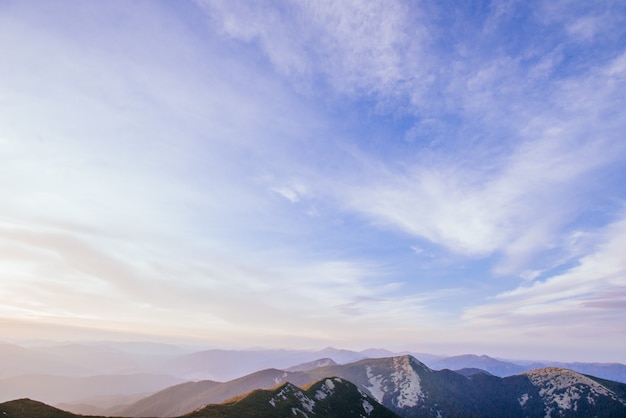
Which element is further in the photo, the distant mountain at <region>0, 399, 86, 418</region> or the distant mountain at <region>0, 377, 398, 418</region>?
the distant mountain at <region>0, 377, 398, 418</region>

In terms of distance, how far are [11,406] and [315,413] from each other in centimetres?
14358

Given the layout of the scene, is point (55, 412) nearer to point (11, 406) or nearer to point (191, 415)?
point (11, 406)

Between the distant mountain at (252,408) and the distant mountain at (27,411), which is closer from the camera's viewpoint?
the distant mountain at (27,411)

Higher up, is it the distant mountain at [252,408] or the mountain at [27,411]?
the mountain at [27,411]

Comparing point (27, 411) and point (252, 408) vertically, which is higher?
point (27, 411)

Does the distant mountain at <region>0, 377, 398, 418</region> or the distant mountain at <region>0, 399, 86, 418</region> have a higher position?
the distant mountain at <region>0, 399, 86, 418</region>

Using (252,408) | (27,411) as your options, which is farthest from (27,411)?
(252,408)

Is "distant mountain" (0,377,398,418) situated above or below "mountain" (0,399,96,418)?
below

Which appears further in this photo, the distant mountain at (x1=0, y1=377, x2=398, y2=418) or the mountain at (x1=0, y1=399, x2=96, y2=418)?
the distant mountain at (x1=0, y1=377, x2=398, y2=418)

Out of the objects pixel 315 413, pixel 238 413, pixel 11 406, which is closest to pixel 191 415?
pixel 238 413

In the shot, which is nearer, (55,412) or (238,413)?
(55,412)

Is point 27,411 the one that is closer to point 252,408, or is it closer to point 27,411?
point 27,411

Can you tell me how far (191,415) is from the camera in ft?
447

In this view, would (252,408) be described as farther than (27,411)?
Yes
